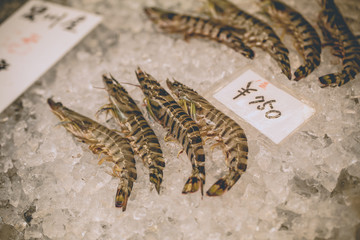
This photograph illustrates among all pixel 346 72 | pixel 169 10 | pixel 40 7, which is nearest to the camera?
pixel 346 72

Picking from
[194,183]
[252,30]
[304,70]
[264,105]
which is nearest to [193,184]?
[194,183]

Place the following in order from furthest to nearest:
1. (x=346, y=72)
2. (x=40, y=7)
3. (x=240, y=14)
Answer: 1. (x=40, y=7)
2. (x=240, y=14)
3. (x=346, y=72)

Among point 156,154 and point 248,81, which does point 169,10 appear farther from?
point 156,154

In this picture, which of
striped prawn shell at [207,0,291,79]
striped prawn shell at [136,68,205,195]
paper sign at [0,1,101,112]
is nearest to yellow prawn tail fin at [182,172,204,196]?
striped prawn shell at [136,68,205,195]

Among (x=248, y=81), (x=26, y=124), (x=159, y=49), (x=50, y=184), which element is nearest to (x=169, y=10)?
(x=159, y=49)

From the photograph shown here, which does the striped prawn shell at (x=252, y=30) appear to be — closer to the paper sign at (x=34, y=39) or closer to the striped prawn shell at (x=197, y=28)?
the striped prawn shell at (x=197, y=28)

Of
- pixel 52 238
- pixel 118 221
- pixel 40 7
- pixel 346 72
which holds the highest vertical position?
pixel 346 72
